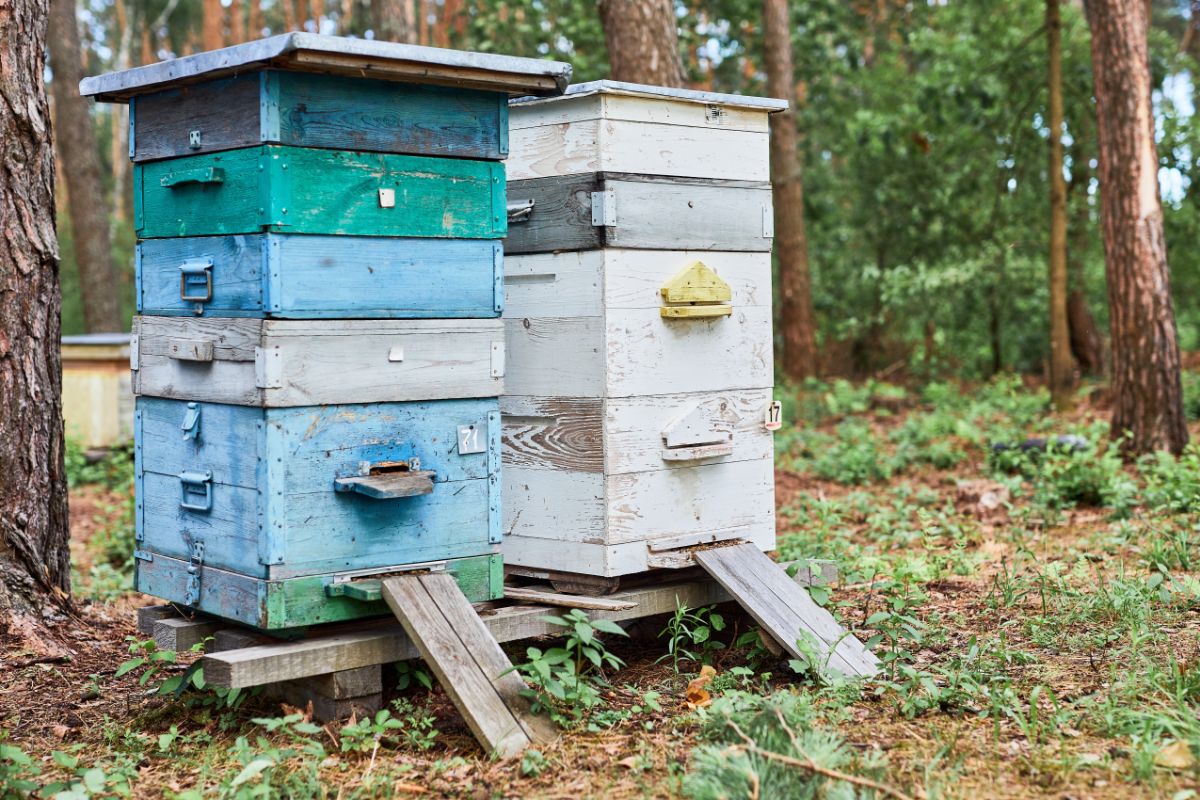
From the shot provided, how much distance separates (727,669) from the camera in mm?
4527

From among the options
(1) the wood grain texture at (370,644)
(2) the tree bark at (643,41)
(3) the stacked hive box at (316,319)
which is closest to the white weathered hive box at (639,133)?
(3) the stacked hive box at (316,319)

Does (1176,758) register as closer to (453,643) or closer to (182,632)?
(453,643)

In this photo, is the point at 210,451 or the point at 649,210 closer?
the point at 210,451

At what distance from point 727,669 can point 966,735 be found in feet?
3.48

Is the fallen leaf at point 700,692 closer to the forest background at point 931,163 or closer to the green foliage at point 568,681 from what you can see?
the green foliage at point 568,681

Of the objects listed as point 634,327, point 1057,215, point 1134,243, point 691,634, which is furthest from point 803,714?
point 1057,215

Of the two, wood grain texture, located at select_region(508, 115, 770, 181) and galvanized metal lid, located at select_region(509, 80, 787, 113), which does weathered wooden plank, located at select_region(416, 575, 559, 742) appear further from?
galvanized metal lid, located at select_region(509, 80, 787, 113)

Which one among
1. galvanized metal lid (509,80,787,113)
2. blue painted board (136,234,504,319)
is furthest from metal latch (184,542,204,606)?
galvanized metal lid (509,80,787,113)

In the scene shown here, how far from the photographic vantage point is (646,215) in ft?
14.6

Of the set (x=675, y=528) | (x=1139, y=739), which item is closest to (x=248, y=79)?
(x=675, y=528)

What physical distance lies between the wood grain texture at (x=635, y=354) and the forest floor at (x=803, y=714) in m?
0.89

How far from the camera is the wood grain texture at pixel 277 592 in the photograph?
3.71m

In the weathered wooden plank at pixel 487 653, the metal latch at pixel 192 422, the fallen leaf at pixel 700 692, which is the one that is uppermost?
the metal latch at pixel 192 422

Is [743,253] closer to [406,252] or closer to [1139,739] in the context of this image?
[406,252]
